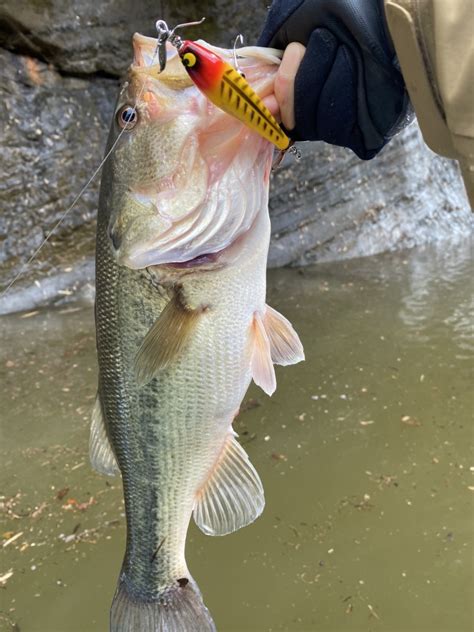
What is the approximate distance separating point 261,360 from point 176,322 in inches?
10.1

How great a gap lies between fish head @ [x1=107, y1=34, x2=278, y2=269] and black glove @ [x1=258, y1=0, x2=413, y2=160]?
0.29ft

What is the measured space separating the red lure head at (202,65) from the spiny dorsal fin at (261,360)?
60 centimetres

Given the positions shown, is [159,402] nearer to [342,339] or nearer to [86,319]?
[342,339]

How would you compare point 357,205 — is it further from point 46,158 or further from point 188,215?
point 188,215

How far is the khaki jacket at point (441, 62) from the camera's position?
1.06 meters

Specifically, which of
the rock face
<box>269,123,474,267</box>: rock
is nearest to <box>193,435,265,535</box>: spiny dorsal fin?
the rock face

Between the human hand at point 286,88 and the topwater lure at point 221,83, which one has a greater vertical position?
the topwater lure at point 221,83

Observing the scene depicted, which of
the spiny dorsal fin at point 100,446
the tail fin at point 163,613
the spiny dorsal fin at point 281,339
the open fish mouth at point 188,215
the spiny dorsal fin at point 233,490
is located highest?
the open fish mouth at point 188,215

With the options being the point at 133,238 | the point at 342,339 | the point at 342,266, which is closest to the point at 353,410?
the point at 342,339

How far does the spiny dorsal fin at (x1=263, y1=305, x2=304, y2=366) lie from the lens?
5.36 feet

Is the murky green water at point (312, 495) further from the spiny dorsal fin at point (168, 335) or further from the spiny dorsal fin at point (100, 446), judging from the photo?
the spiny dorsal fin at point (168, 335)

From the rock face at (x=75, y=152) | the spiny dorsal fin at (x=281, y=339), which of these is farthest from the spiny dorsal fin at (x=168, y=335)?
the rock face at (x=75, y=152)

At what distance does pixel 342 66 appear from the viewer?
131 centimetres

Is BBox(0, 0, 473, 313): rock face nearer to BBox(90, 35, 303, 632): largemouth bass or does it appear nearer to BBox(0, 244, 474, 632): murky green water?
BBox(0, 244, 474, 632): murky green water
